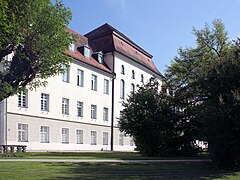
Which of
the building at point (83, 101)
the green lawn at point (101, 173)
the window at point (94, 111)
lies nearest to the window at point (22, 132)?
the building at point (83, 101)

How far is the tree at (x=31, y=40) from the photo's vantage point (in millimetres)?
16156

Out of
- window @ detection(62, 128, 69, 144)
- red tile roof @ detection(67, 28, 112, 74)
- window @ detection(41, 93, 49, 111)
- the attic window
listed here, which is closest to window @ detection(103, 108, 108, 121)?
red tile roof @ detection(67, 28, 112, 74)

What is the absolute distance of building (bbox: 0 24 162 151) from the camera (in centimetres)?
3350

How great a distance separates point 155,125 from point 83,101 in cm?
1720

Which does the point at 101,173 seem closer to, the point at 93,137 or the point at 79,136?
the point at 79,136

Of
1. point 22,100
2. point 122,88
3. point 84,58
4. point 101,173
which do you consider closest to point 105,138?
point 122,88

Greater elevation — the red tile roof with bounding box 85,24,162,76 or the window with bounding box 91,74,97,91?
the red tile roof with bounding box 85,24,162,76

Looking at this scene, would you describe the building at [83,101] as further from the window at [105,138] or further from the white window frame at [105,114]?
the window at [105,138]

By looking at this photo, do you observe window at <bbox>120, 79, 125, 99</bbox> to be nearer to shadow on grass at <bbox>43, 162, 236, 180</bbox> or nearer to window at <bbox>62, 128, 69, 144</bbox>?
window at <bbox>62, 128, 69, 144</bbox>

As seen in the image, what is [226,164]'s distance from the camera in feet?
54.6

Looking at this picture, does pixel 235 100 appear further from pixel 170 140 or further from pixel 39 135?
pixel 39 135

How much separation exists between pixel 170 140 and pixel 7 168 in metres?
15.9

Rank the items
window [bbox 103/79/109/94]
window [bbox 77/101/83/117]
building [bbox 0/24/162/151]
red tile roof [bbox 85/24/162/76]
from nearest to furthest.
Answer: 1. building [bbox 0/24/162/151]
2. window [bbox 77/101/83/117]
3. window [bbox 103/79/109/94]
4. red tile roof [bbox 85/24/162/76]

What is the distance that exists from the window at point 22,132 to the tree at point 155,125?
36.4 feet
